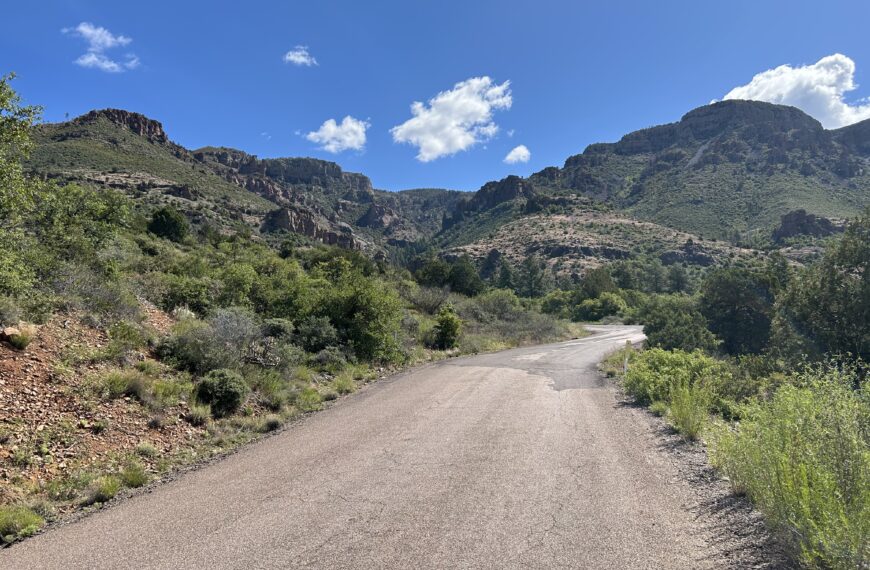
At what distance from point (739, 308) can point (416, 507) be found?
129ft

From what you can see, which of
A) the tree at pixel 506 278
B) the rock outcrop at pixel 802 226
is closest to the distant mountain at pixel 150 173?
the tree at pixel 506 278

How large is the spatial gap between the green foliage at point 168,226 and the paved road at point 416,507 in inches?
1474

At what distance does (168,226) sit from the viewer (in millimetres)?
39062

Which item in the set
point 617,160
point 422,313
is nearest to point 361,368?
point 422,313

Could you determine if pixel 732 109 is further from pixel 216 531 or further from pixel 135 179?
pixel 216 531

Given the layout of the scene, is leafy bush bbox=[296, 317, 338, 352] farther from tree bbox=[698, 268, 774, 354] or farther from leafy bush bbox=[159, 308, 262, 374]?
tree bbox=[698, 268, 774, 354]

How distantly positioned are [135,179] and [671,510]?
8363cm

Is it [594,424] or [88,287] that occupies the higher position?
[88,287]

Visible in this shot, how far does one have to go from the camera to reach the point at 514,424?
8273 mm

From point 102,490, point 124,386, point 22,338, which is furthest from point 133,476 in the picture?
point 22,338

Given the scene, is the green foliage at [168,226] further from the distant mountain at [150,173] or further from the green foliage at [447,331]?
the green foliage at [447,331]

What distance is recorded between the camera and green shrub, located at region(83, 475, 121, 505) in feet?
18.2

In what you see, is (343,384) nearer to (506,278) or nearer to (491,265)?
(506,278)

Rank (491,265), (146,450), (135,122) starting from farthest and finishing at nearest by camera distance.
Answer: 1. (135,122)
2. (491,265)
3. (146,450)
